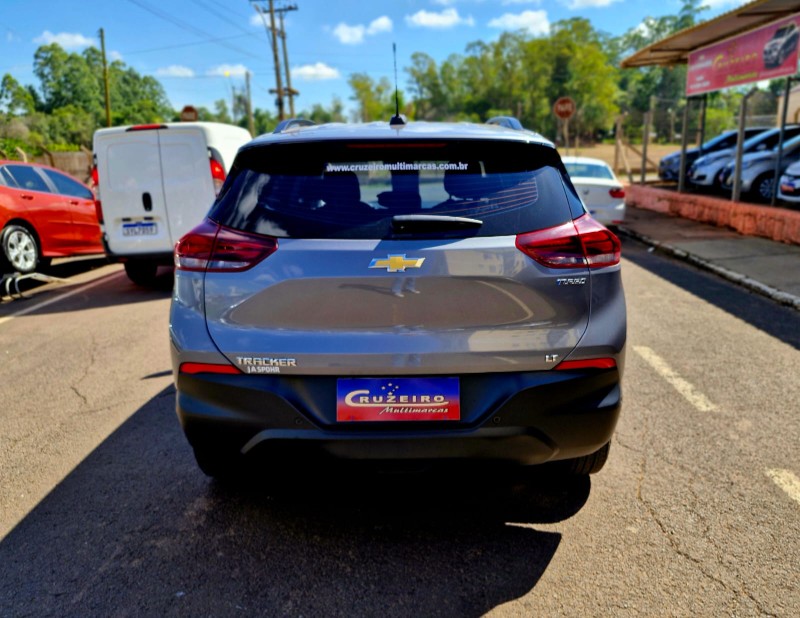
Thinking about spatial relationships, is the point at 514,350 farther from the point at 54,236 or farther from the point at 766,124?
the point at 766,124

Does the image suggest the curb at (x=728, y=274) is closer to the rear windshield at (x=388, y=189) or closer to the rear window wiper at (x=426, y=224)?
the rear windshield at (x=388, y=189)

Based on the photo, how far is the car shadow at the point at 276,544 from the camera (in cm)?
244

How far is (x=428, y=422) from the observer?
2531mm

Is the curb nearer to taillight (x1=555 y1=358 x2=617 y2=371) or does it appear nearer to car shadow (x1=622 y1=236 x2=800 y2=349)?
car shadow (x1=622 y1=236 x2=800 y2=349)

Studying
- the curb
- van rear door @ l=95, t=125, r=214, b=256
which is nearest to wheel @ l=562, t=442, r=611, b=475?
the curb

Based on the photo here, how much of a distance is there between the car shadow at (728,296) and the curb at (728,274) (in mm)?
66

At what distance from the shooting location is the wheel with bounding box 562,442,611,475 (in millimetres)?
3018

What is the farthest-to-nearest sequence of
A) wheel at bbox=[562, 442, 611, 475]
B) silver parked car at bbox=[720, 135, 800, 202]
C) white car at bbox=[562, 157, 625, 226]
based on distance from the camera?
silver parked car at bbox=[720, 135, 800, 202]
white car at bbox=[562, 157, 625, 226]
wheel at bbox=[562, 442, 611, 475]

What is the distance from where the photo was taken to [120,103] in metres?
108

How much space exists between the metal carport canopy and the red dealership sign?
0.15 meters

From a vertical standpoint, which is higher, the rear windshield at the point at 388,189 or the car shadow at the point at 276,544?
the rear windshield at the point at 388,189

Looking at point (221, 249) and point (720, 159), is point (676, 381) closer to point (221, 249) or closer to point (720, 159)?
point (221, 249)

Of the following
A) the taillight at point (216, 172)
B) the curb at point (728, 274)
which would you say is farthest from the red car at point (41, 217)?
the curb at point (728, 274)

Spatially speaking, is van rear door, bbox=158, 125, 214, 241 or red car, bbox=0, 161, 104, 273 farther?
red car, bbox=0, 161, 104, 273
